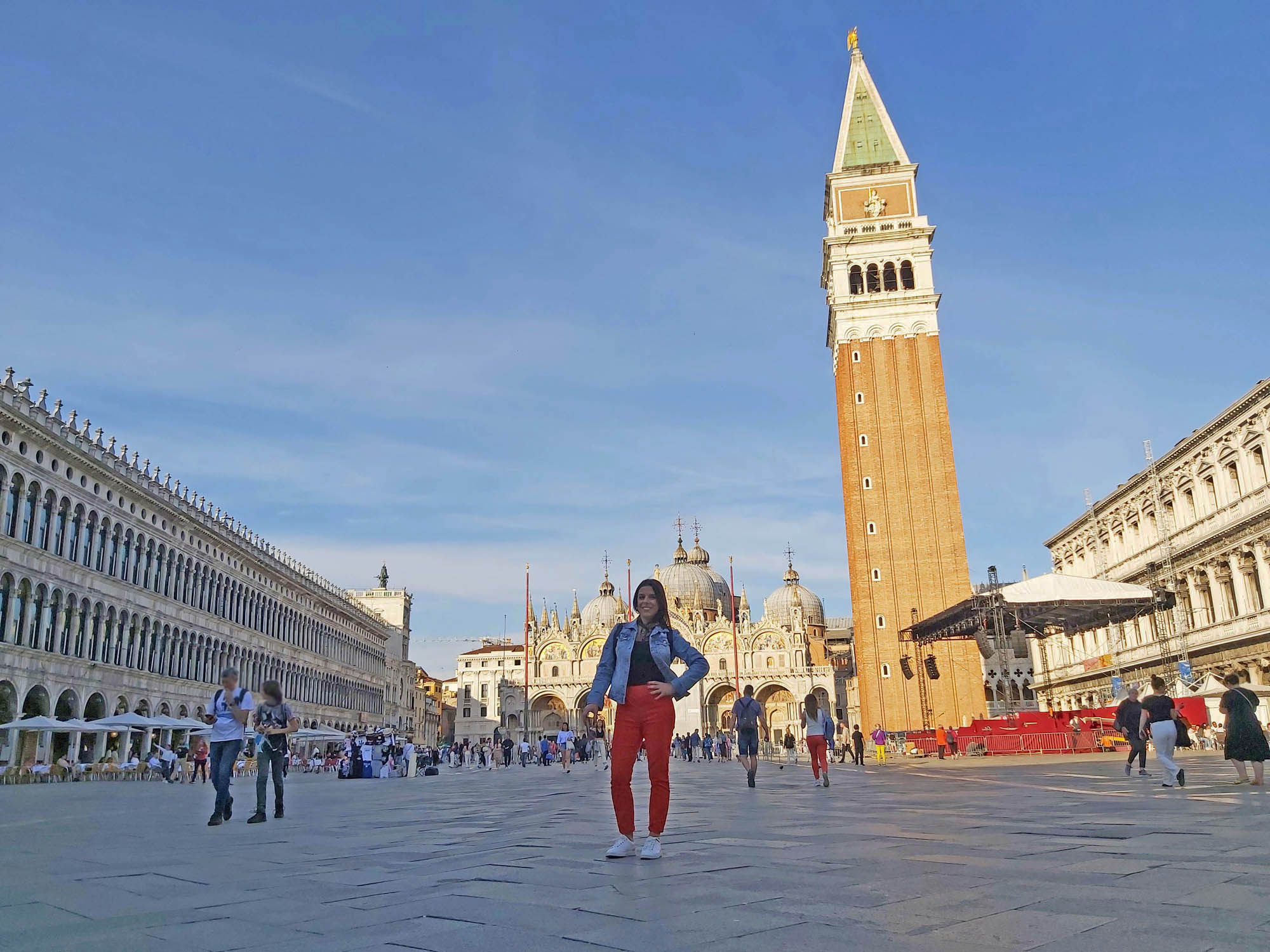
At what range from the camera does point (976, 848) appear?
5688 mm

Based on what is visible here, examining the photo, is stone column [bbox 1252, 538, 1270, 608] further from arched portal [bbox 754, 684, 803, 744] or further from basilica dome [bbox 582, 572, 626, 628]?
basilica dome [bbox 582, 572, 626, 628]

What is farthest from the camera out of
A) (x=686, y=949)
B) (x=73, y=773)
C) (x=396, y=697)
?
(x=396, y=697)

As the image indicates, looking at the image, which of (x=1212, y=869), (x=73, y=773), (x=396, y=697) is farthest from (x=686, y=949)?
(x=396, y=697)

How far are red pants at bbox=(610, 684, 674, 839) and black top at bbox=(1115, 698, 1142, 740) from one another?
32.4 feet

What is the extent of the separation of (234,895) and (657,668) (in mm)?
2475

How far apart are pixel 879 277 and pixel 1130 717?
44.8 metres

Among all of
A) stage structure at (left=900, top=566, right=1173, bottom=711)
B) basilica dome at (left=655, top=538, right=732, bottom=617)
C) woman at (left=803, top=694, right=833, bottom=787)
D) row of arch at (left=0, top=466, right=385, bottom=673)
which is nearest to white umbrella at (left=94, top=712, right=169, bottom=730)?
row of arch at (left=0, top=466, right=385, bottom=673)

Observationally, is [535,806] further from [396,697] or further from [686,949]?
[396,697]

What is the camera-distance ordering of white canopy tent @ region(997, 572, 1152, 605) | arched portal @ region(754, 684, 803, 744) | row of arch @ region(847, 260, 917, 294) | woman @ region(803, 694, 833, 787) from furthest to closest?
arched portal @ region(754, 684, 803, 744), row of arch @ region(847, 260, 917, 294), white canopy tent @ region(997, 572, 1152, 605), woman @ region(803, 694, 833, 787)

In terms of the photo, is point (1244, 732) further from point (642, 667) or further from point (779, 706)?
point (779, 706)

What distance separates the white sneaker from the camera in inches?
216

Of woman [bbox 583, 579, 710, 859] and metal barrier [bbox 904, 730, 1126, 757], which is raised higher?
woman [bbox 583, 579, 710, 859]

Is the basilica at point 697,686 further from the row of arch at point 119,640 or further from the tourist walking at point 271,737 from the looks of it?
the tourist walking at point 271,737

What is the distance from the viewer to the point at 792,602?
97188 mm
